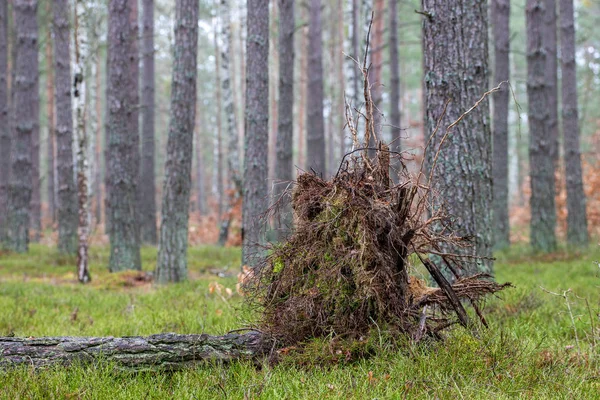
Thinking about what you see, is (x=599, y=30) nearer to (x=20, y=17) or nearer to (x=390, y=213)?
(x=20, y=17)

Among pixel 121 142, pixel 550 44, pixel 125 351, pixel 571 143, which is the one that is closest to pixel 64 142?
pixel 121 142

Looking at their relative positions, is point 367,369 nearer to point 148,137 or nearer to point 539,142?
point 539,142

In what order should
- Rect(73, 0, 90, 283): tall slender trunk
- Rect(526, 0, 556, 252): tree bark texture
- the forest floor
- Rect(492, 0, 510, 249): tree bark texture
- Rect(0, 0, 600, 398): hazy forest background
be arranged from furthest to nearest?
Rect(492, 0, 510, 249): tree bark texture, Rect(526, 0, 556, 252): tree bark texture, Rect(73, 0, 90, 283): tall slender trunk, Rect(0, 0, 600, 398): hazy forest background, the forest floor

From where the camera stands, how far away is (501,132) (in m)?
13.7

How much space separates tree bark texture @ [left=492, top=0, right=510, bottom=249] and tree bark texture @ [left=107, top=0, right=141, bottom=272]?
8.79m

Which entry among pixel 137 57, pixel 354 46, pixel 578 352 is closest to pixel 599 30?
pixel 354 46

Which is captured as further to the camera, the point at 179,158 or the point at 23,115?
the point at 23,115

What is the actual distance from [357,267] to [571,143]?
407 inches

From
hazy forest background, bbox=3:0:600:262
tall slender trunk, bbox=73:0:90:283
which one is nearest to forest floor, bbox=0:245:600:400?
hazy forest background, bbox=3:0:600:262

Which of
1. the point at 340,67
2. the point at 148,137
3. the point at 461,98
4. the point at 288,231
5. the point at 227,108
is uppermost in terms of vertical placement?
the point at 340,67

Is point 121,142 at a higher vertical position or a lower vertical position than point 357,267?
higher

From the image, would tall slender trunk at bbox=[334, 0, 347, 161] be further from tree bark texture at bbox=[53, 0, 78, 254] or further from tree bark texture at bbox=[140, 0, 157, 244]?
tree bark texture at bbox=[53, 0, 78, 254]

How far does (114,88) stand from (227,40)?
22.8 ft

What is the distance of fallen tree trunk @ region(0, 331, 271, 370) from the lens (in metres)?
3.70
